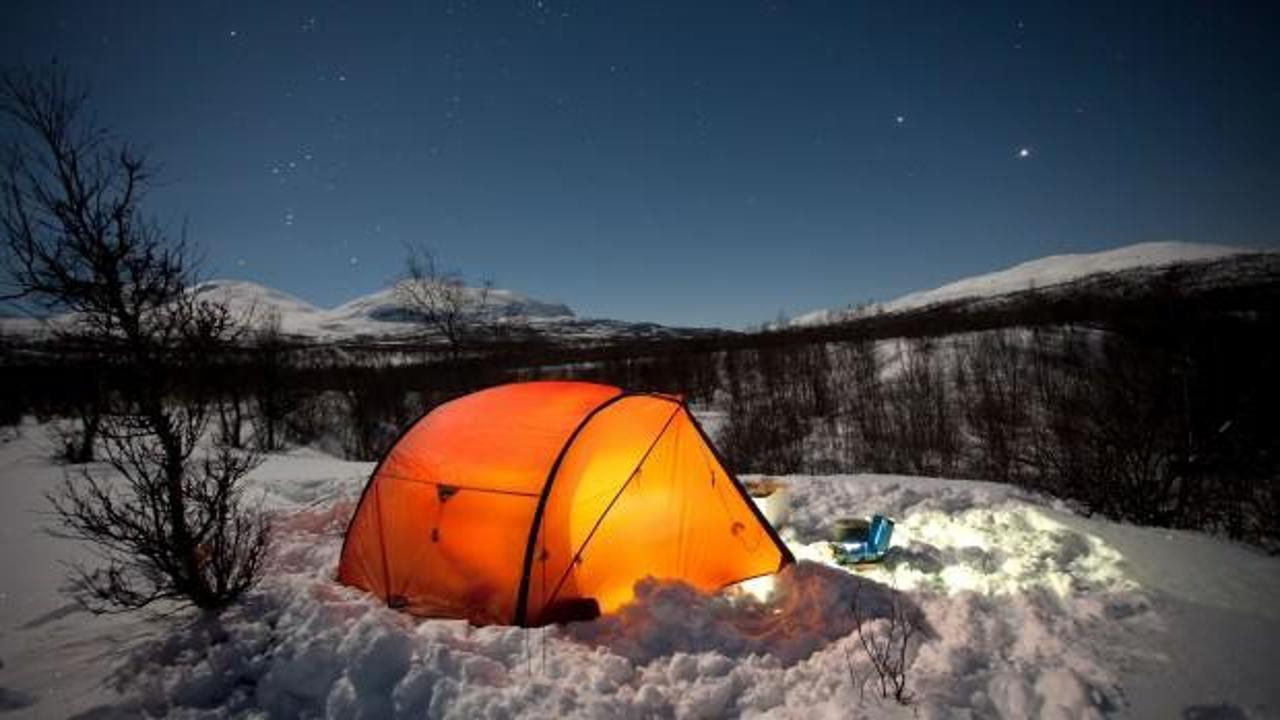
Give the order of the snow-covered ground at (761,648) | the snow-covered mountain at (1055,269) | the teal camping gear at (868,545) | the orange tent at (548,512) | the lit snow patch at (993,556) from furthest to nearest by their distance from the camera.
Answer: the snow-covered mountain at (1055,269)
the teal camping gear at (868,545)
the orange tent at (548,512)
the lit snow patch at (993,556)
the snow-covered ground at (761,648)

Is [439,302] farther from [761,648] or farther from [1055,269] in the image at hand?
[1055,269]

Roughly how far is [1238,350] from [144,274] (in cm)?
1245

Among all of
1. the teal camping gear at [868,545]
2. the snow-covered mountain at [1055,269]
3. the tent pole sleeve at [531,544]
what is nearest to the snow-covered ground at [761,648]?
the teal camping gear at [868,545]

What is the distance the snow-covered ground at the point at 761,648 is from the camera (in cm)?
344

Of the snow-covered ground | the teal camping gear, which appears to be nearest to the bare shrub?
the snow-covered ground

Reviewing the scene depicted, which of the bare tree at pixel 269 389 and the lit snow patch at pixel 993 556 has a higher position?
the bare tree at pixel 269 389

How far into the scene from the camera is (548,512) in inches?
197

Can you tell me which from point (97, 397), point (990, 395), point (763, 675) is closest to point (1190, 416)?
point (763, 675)

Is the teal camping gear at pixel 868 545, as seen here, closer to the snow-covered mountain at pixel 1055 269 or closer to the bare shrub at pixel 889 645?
the bare shrub at pixel 889 645

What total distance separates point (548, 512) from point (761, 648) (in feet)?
6.56

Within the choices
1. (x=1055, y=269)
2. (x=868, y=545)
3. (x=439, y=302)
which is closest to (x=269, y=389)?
(x=439, y=302)

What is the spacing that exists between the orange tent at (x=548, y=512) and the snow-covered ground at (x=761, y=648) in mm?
367

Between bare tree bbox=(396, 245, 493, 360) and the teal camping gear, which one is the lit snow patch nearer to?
the teal camping gear

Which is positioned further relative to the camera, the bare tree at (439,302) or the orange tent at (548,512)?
the bare tree at (439,302)
